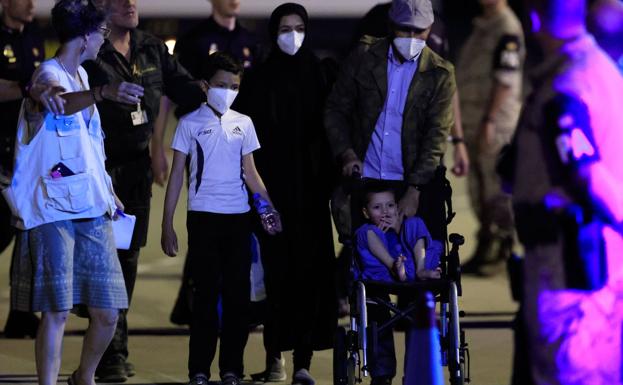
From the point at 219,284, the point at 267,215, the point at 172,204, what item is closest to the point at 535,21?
the point at 267,215

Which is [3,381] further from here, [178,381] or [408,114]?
[408,114]

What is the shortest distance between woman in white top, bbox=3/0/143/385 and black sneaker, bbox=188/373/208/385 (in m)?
0.72

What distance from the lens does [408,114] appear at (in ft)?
25.4

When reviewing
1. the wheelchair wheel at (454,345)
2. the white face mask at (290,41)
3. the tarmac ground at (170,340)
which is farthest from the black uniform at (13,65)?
the wheelchair wheel at (454,345)

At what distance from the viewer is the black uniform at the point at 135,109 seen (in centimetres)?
776

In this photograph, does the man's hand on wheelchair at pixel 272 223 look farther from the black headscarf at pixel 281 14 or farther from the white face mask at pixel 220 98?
the black headscarf at pixel 281 14

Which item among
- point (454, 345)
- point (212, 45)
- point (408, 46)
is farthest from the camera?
point (212, 45)

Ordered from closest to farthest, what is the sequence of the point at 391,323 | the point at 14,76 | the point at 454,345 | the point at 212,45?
1. the point at 454,345
2. the point at 391,323
3. the point at 14,76
4. the point at 212,45

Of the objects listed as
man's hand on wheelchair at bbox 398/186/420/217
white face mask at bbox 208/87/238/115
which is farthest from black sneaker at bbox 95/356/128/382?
man's hand on wheelchair at bbox 398/186/420/217

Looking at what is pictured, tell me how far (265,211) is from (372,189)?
506 mm

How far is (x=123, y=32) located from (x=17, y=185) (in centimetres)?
139

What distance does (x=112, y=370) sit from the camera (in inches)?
312

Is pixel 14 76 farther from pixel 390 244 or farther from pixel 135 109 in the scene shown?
pixel 390 244

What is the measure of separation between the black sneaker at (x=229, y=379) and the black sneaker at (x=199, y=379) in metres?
0.09
